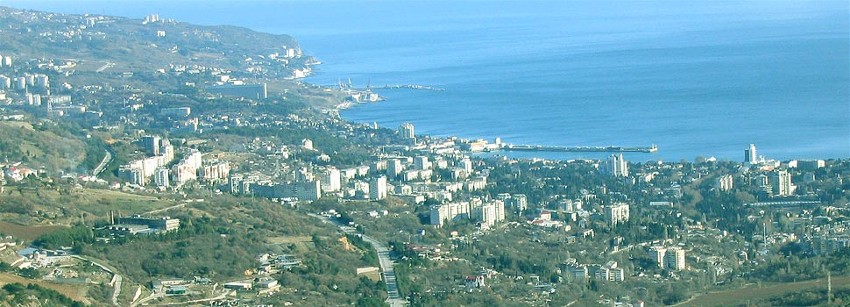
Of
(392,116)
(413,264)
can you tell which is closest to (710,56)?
(392,116)

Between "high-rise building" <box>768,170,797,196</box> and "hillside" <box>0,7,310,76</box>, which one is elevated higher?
"hillside" <box>0,7,310,76</box>

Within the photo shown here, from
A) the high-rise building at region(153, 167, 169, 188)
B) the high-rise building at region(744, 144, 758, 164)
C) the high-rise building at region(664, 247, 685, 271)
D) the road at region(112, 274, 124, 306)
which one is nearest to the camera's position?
the road at region(112, 274, 124, 306)

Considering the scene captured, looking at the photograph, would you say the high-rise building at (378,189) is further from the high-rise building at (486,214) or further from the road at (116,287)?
the road at (116,287)

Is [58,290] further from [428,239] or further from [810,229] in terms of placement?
[810,229]

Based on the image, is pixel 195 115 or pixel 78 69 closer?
pixel 195 115

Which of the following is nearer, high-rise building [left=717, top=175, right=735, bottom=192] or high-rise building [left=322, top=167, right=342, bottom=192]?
high-rise building [left=717, top=175, right=735, bottom=192]

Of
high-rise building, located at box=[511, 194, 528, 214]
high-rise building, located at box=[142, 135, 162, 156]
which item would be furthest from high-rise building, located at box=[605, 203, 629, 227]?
high-rise building, located at box=[142, 135, 162, 156]

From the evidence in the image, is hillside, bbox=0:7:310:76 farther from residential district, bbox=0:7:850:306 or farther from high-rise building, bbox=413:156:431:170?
high-rise building, bbox=413:156:431:170
